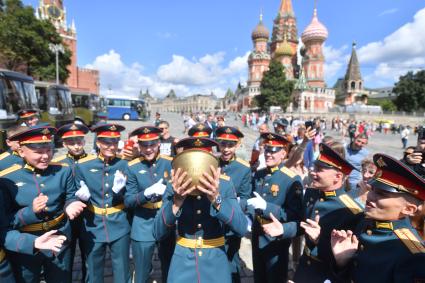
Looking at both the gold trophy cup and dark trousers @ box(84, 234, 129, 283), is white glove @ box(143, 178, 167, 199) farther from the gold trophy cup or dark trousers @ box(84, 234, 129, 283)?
the gold trophy cup

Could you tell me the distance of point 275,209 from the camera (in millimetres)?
3533

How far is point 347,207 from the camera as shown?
9.50 feet

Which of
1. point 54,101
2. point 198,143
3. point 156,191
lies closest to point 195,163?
point 198,143

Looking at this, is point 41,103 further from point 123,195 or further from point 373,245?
point 373,245

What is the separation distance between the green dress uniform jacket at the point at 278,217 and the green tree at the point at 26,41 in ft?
123

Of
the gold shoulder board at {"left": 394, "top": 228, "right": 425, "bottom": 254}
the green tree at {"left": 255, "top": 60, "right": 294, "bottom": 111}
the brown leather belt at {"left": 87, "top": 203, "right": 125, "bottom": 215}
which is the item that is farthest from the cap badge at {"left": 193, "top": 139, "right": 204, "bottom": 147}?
the green tree at {"left": 255, "top": 60, "right": 294, "bottom": 111}

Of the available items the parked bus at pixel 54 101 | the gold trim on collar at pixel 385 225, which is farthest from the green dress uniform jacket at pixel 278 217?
the parked bus at pixel 54 101

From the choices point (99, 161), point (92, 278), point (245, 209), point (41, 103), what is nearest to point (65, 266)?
point (92, 278)

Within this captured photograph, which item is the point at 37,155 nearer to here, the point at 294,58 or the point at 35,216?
the point at 35,216

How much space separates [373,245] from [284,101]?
63.4 m

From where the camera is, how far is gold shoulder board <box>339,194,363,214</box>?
286 cm

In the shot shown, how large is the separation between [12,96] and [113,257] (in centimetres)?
1134

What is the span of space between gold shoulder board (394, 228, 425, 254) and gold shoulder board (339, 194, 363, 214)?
2.28 feet

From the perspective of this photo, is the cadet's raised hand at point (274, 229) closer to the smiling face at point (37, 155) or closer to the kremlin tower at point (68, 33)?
the smiling face at point (37, 155)
